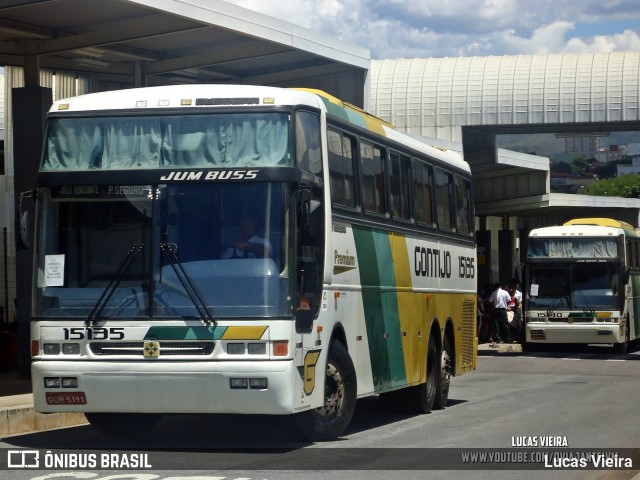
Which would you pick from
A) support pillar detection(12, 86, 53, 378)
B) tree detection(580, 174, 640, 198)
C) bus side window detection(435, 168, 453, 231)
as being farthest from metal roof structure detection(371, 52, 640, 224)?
tree detection(580, 174, 640, 198)

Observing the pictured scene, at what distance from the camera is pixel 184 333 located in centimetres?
1188

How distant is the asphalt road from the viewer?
35.5 ft

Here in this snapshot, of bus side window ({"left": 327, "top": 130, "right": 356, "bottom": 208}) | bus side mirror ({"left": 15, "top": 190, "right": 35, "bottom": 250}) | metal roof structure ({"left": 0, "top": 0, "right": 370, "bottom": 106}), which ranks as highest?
metal roof structure ({"left": 0, "top": 0, "right": 370, "bottom": 106})

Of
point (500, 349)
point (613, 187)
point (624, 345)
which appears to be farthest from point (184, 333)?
point (613, 187)

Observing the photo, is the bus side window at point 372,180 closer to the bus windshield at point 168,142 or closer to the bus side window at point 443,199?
the bus windshield at point 168,142

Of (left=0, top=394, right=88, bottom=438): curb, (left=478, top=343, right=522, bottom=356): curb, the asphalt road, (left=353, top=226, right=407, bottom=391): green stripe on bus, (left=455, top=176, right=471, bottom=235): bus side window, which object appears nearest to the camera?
the asphalt road

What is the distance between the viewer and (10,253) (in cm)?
4153

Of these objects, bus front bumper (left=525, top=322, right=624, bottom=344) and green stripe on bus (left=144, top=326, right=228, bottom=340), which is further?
bus front bumper (left=525, top=322, right=624, bottom=344)

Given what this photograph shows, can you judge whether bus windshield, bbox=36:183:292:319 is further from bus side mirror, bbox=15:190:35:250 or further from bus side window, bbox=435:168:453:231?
bus side window, bbox=435:168:453:231

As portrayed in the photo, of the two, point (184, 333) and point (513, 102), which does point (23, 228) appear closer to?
point (184, 333)

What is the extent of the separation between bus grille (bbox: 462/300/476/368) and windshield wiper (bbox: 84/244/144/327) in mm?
8078

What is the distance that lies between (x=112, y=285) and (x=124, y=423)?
7.18 ft

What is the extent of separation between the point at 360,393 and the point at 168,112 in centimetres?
361

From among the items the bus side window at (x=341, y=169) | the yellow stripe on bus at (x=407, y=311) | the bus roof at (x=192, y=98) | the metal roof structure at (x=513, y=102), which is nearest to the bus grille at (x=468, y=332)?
the yellow stripe on bus at (x=407, y=311)
